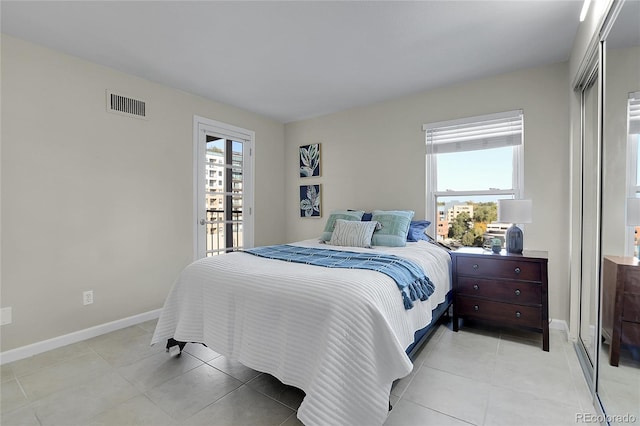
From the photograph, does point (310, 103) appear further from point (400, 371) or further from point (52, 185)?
point (400, 371)

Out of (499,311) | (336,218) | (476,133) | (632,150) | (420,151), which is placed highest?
(476,133)

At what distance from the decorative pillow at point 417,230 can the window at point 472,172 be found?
26cm

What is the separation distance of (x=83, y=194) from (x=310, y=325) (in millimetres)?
2480

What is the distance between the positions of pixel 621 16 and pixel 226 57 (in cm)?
261

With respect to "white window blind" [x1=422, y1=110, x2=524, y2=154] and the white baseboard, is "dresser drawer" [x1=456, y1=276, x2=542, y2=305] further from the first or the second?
the white baseboard

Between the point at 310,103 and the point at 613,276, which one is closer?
the point at 613,276

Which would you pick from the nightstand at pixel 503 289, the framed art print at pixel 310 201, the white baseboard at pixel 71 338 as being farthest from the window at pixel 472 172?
the white baseboard at pixel 71 338

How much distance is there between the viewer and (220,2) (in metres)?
1.94

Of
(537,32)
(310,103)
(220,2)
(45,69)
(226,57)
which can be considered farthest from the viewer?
(310,103)

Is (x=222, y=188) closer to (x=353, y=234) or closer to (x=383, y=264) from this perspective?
(x=353, y=234)

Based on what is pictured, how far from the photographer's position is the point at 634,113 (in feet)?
4.07

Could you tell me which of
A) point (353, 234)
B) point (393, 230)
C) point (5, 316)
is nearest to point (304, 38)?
point (353, 234)

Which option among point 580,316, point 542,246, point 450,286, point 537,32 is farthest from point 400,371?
point 537,32

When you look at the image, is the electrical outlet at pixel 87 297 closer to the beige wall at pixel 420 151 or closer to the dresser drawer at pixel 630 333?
the beige wall at pixel 420 151
